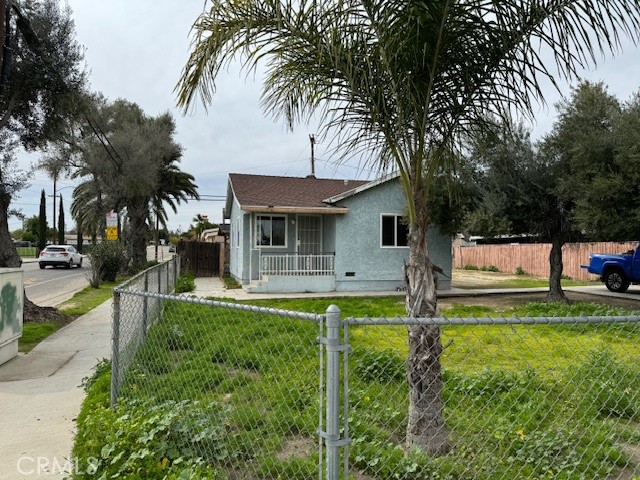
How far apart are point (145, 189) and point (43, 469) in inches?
905

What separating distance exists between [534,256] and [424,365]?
2593 centimetres

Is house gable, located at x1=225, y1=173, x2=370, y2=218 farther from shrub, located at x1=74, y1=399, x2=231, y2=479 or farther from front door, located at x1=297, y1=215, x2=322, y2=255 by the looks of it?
shrub, located at x1=74, y1=399, x2=231, y2=479

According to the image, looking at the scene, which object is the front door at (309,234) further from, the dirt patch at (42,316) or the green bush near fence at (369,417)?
the green bush near fence at (369,417)

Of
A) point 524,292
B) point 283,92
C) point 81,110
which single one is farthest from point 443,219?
point 283,92

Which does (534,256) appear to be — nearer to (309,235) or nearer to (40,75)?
(309,235)

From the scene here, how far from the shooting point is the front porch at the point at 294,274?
16.7 m

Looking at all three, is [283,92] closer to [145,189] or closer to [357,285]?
[357,285]

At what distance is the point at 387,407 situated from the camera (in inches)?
176

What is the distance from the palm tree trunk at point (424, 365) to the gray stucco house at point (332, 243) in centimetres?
1321

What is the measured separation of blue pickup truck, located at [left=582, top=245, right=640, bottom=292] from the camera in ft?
54.3

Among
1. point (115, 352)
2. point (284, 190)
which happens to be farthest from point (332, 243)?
point (115, 352)

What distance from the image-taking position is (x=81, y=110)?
11.8 m

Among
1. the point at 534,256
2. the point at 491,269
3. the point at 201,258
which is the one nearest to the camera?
the point at 201,258

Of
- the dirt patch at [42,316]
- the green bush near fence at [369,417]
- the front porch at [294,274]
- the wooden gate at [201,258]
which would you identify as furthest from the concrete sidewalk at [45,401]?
the wooden gate at [201,258]
